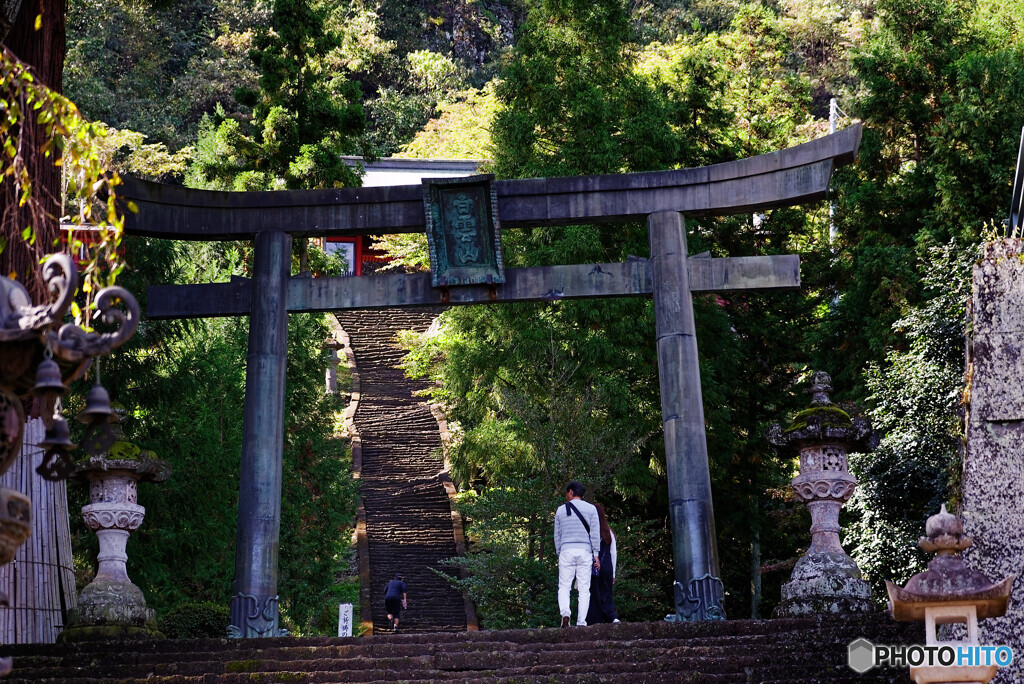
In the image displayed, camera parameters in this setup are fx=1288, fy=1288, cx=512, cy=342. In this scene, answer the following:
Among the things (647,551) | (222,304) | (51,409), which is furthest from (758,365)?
(51,409)

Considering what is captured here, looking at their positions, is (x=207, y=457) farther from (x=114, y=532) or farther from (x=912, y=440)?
(x=912, y=440)

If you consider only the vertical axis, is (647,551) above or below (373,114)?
below

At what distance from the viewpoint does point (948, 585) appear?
7.25 meters

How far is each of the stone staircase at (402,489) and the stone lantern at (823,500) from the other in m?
9.73

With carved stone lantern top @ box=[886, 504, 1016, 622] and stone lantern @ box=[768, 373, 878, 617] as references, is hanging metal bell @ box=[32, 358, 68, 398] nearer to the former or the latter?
carved stone lantern top @ box=[886, 504, 1016, 622]

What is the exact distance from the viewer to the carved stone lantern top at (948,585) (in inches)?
282

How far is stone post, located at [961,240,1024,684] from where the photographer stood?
8828 millimetres

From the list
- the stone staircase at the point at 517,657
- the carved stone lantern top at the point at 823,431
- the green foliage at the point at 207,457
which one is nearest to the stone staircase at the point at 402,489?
the green foliage at the point at 207,457

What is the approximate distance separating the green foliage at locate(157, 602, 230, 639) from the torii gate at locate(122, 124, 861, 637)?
62 cm

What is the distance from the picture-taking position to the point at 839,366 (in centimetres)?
1778

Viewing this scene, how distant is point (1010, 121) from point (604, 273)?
26.1 feet

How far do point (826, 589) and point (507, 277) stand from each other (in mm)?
4678

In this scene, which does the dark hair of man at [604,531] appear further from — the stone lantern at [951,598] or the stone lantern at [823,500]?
the stone lantern at [951,598]

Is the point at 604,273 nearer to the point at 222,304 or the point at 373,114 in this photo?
the point at 222,304
